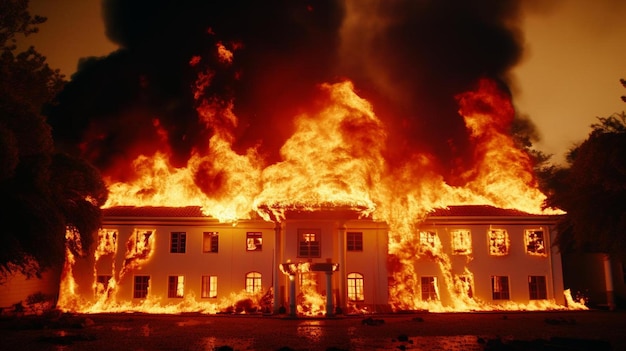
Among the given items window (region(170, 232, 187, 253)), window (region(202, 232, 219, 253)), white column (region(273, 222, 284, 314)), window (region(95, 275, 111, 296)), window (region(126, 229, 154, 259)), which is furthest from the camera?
window (region(170, 232, 187, 253))

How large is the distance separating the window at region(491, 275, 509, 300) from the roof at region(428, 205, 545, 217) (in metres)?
4.03

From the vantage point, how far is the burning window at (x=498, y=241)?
3186 centimetres

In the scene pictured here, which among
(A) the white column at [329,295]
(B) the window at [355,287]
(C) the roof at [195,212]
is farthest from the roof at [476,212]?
(A) the white column at [329,295]

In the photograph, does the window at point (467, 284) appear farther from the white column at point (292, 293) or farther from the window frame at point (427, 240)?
the white column at point (292, 293)

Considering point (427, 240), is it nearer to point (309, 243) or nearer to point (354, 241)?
point (354, 241)

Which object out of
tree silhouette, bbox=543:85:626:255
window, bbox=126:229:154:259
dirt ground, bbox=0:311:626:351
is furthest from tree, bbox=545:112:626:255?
window, bbox=126:229:154:259

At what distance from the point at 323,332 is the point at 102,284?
16.4 m

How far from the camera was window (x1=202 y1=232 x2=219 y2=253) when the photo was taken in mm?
31797

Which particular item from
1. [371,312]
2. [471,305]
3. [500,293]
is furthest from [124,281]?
[500,293]

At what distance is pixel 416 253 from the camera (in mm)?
31531

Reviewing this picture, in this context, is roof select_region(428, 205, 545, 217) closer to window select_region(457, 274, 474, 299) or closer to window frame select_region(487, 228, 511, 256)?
window frame select_region(487, 228, 511, 256)

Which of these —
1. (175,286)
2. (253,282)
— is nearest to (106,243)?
(175,286)

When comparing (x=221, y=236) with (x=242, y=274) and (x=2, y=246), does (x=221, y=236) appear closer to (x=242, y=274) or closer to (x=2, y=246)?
(x=242, y=274)

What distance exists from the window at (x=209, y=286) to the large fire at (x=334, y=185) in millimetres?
726
